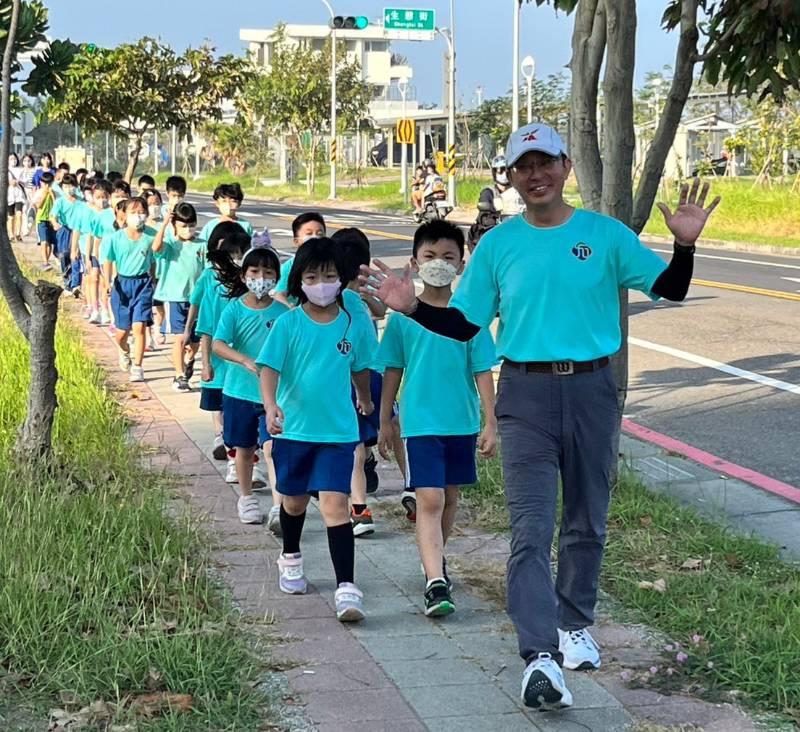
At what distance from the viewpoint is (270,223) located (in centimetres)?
3516

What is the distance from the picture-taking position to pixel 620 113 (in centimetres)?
704

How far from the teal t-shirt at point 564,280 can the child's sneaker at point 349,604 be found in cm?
124

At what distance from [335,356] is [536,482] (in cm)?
139

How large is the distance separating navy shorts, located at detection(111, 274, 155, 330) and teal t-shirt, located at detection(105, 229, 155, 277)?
0.20 ft

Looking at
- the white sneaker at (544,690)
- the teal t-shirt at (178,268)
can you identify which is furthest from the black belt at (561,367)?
the teal t-shirt at (178,268)

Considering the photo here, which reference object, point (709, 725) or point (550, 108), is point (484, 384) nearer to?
point (709, 725)

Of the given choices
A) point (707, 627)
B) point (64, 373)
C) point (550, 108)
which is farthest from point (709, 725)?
point (550, 108)

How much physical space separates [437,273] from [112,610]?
5.95 feet

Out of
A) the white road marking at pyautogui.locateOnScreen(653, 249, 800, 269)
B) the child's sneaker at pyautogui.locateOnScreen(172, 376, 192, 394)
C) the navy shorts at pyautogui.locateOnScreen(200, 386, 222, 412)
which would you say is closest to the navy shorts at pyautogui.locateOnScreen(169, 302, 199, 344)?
the child's sneaker at pyautogui.locateOnScreen(172, 376, 192, 394)

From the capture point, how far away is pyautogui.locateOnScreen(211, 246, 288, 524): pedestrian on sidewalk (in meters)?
7.15

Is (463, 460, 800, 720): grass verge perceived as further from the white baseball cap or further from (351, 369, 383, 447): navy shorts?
the white baseball cap

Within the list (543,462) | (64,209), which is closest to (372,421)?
(543,462)

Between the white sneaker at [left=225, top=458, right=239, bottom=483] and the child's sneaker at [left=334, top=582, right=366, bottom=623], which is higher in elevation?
the child's sneaker at [left=334, top=582, right=366, bottom=623]

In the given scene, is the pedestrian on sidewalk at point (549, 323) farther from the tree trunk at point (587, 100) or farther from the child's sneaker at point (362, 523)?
the tree trunk at point (587, 100)
